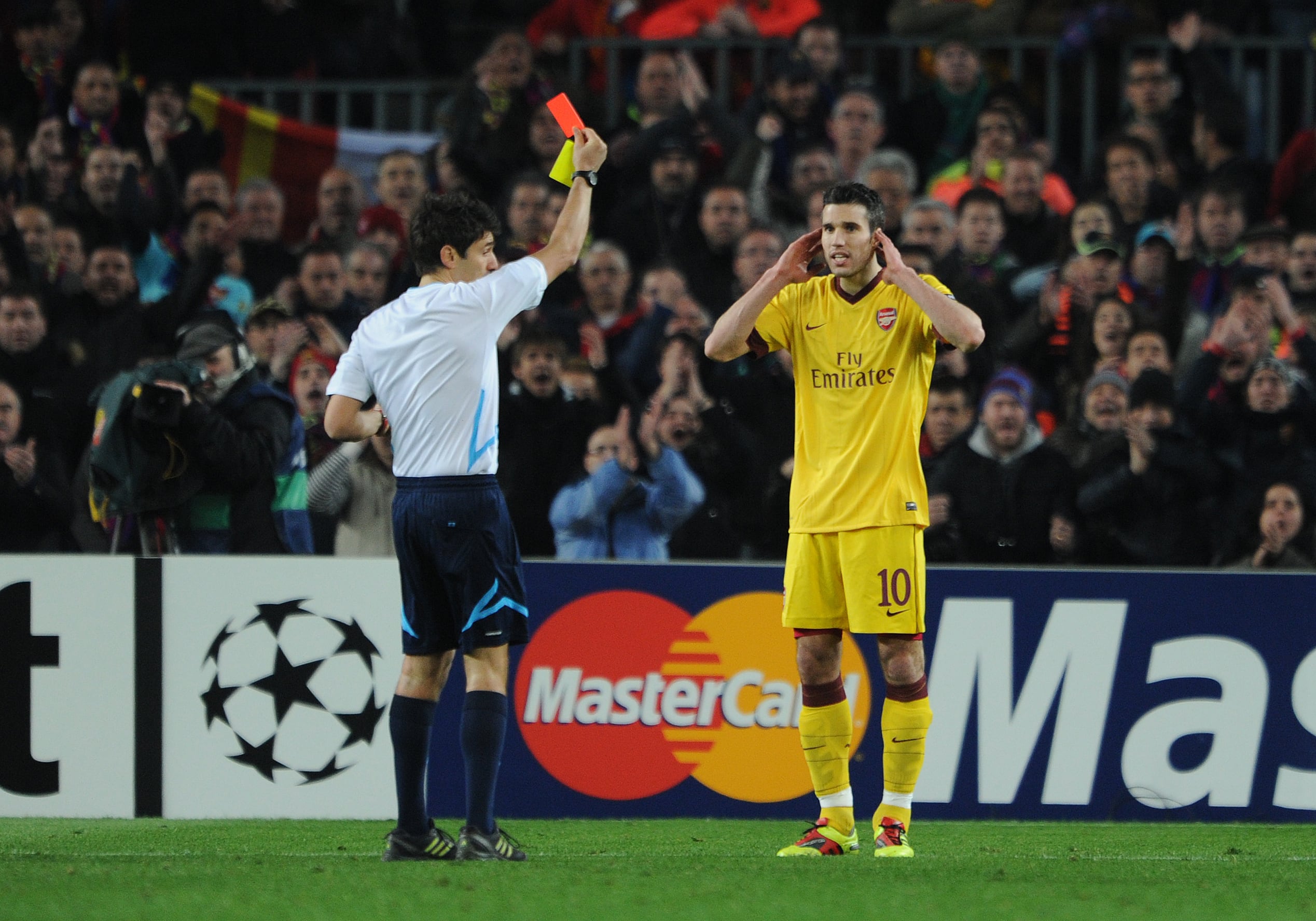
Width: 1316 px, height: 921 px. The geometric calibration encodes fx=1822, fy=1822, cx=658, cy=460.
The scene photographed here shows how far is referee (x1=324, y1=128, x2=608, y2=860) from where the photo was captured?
5.73m

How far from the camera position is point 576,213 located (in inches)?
232

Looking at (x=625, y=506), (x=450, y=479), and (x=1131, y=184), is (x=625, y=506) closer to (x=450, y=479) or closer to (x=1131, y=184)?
(x=450, y=479)

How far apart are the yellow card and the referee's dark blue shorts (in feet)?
3.27

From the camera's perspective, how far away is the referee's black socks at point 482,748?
5.72m

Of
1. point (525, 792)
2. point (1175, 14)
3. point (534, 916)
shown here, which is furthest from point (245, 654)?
point (1175, 14)

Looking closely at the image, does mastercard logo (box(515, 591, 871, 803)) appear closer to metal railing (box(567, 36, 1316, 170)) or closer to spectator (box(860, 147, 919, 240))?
spectator (box(860, 147, 919, 240))

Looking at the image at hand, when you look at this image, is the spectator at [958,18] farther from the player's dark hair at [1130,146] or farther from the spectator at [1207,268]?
the spectator at [1207,268]

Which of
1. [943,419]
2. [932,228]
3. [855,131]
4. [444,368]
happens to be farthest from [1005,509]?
[444,368]

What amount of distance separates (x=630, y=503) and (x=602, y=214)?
11.0ft

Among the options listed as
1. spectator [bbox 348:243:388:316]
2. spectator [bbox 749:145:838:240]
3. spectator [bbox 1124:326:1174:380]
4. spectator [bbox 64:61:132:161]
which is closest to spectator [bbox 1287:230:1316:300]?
spectator [bbox 1124:326:1174:380]

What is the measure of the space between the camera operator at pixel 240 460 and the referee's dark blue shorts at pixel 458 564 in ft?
8.99

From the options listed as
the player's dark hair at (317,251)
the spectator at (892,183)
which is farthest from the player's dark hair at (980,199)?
the player's dark hair at (317,251)

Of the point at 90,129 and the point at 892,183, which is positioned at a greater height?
the point at 90,129

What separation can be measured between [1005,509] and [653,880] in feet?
12.8
